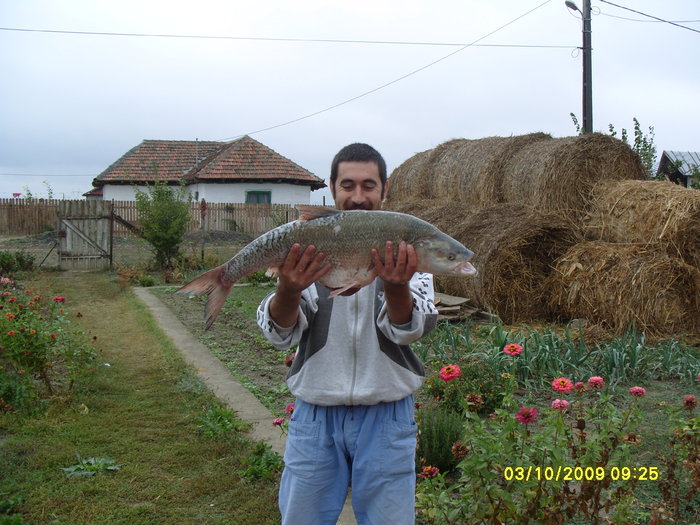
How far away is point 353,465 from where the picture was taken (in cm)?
241

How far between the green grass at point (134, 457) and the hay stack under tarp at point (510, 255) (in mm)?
4973

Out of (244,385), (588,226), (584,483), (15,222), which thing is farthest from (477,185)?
(15,222)

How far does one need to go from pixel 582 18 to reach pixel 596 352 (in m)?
11.7

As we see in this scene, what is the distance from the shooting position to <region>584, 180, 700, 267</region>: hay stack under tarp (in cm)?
921

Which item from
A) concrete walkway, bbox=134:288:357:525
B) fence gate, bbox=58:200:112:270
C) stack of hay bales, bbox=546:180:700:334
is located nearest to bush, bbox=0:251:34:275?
fence gate, bbox=58:200:112:270

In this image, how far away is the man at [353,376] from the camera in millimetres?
2367

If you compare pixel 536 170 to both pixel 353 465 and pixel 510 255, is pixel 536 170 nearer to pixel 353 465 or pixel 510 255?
pixel 510 255

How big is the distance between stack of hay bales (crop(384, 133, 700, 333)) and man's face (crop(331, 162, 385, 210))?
20.8ft

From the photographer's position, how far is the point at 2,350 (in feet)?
18.8

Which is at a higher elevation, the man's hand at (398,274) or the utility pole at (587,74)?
the utility pole at (587,74)

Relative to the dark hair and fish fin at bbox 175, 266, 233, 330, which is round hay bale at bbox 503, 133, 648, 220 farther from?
fish fin at bbox 175, 266, 233, 330

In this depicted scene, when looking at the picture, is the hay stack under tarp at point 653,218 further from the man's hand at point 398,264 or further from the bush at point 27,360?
the man's hand at point 398,264

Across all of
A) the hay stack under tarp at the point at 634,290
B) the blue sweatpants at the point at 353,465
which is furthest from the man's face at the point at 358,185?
the hay stack under tarp at the point at 634,290

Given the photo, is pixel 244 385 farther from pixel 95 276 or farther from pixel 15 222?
pixel 15 222
